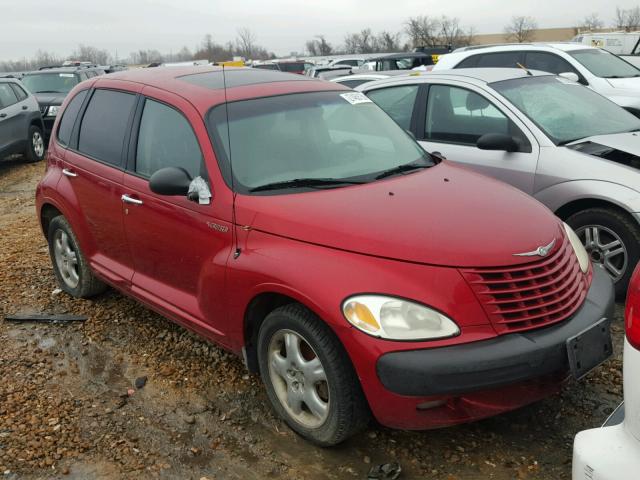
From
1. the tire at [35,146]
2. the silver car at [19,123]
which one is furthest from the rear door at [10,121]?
the tire at [35,146]

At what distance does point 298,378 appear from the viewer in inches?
121

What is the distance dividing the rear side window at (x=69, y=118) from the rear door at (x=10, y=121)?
7090 mm

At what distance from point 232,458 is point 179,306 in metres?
1.04

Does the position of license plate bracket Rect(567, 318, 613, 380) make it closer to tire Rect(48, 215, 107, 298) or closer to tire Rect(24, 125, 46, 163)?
tire Rect(48, 215, 107, 298)

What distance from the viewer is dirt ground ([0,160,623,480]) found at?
9.75 ft

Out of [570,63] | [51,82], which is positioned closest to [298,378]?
[570,63]

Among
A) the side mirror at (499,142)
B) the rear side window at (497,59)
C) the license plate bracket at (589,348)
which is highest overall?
the rear side window at (497,59)

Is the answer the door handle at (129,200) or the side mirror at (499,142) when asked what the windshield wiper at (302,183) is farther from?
the side mirror at (499,142)

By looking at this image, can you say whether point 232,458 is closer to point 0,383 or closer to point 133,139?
point 0,383

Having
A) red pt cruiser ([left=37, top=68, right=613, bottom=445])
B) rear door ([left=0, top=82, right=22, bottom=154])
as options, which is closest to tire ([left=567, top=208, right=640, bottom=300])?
red pt cruiser ([left=37, top=68, right=613, bottom=445])

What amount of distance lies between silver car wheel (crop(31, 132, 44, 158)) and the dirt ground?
879 cm

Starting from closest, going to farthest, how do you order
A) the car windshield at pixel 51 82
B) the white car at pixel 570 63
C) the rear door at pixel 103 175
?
the rear door at pixel 103 175 → the white car at pixel 570 63 → the car windshield at pixel 51 82

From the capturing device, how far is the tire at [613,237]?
4.32 m

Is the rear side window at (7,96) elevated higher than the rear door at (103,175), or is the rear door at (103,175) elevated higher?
the rear side window at (7,96)
